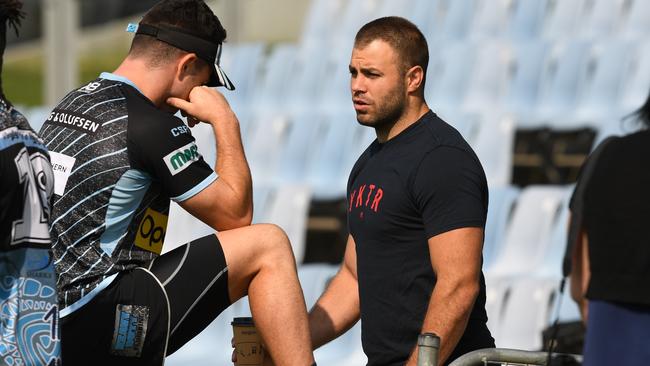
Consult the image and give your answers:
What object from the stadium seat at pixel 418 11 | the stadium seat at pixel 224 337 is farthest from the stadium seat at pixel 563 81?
the stadium seat at pixel 224 337

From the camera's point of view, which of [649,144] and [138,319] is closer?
[649,144]

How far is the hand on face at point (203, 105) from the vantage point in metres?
3.19

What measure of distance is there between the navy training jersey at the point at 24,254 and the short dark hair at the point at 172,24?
0.72 metres

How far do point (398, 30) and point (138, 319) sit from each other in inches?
39.1

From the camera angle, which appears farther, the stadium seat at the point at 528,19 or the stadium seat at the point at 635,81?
the stadium seat at the point at 528,19

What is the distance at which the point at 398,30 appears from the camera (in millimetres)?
3064

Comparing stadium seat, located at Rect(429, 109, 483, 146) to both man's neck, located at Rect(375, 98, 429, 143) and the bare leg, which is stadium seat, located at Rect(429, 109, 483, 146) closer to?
man's neck, located at Rect(375, 98, 429, 143)

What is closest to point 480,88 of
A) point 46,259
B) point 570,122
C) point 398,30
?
point 570,122

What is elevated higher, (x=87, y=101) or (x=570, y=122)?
(x=87, y=101)

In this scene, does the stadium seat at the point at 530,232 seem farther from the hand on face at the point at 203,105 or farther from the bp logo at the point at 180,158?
the bp logo at the point at 180,158

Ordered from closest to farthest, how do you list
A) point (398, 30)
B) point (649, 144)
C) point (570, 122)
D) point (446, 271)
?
point (649, 144) < point (446, 271) < point (398, 30) < point (570, 122)

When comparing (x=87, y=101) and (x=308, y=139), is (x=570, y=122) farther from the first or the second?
(x=87, y=101)

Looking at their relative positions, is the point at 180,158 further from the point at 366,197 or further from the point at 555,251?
the point at 555,251

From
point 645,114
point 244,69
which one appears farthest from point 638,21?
point 645,114
